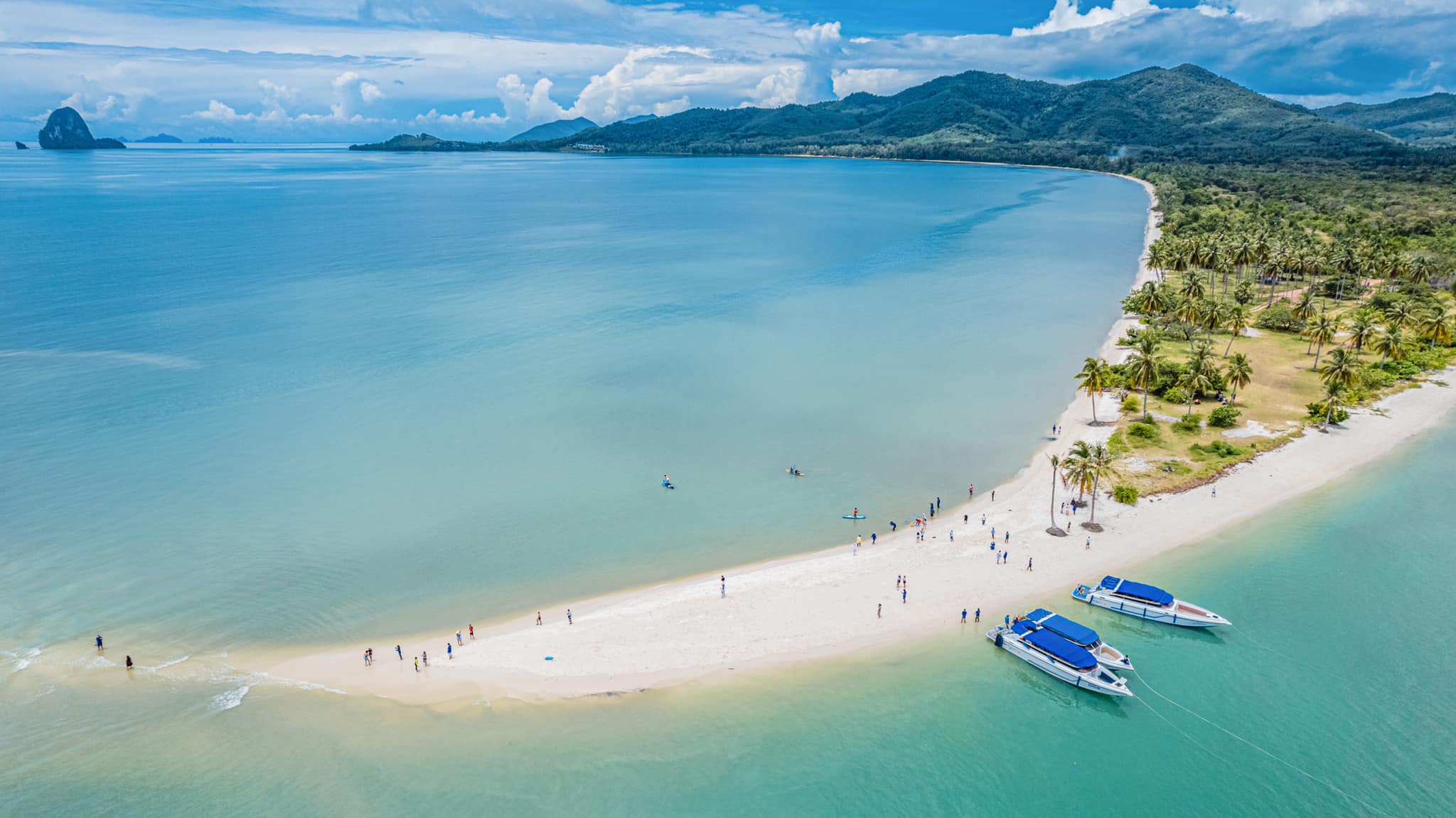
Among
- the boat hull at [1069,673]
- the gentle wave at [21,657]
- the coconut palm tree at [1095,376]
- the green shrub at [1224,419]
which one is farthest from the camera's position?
the coconut palm tree at [1095,376]

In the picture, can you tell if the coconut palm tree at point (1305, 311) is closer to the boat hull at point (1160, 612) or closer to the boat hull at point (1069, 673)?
the boat hull at point (1160, 612)

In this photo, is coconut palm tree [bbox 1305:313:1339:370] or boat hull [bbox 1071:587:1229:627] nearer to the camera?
boat hull [bbox 1071:587:1229:627]

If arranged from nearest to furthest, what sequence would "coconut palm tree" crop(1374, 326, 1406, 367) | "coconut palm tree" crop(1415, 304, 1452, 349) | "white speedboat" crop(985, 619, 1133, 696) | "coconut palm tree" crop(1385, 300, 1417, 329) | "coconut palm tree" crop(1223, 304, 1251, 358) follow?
"white speedboat" crop(985, 619, 1133, 696) → "coconut palm tree" crop(1374, 326, 1406, 367) → "coconut palm tree" crop(1385, 300, 1417, 329) → "coconut palm tree" crop(1415, 304, 1452, 349) → "coconut palm tree" crop(1223, 304, 1251, 358)

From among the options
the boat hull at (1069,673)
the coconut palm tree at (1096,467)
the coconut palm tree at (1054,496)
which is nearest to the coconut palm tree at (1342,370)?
the coconut palm tree at (1054,496)

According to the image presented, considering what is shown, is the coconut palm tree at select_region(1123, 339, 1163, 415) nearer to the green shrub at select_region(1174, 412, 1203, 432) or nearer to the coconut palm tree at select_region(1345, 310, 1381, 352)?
the green shrub at select_region(1174, 412, 1203, 432)

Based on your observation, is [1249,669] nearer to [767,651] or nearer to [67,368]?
[767,651]

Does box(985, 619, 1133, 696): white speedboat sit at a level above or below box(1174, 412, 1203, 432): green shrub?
below

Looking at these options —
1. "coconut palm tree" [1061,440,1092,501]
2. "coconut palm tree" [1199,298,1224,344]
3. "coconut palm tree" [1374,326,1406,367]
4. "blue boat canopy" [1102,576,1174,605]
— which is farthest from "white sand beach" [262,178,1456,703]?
"coconut palm tree" [1374,326,1406,367]

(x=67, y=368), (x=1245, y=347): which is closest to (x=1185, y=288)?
(x=1245, y=347)
